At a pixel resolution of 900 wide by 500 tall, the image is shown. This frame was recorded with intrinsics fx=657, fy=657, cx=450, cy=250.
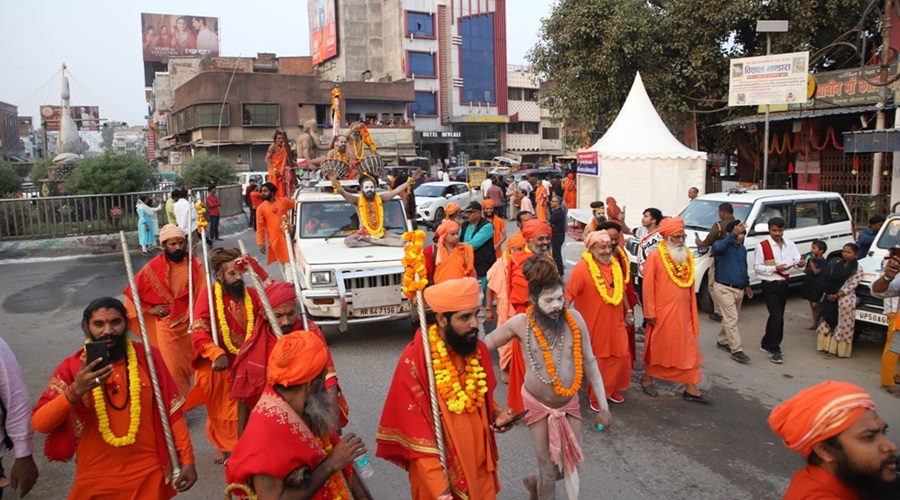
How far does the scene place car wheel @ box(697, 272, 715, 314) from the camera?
9.91 m

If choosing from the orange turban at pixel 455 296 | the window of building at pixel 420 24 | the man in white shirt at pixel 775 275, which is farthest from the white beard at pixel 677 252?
the window of building at pixel 420 24

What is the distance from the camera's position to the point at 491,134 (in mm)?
58438

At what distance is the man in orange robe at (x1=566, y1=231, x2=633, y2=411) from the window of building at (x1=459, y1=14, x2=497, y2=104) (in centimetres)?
5309

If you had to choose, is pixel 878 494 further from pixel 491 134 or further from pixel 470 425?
pixel 491 134

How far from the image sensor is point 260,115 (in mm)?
43500

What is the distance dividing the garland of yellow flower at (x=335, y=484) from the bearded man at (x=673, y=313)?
4191 mm

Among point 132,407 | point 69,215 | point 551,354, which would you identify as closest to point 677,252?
point 551,354

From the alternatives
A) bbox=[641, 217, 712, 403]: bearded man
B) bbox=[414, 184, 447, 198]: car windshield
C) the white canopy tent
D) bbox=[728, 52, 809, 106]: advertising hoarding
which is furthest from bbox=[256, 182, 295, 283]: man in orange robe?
bbox=[414, 184, 447, 198]: car windshield

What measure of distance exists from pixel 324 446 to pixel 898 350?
19.9ft

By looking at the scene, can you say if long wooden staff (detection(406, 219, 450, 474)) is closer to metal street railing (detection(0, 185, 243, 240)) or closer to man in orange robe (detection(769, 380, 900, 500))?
man in orange robe (detection(769, 380, 900, 500))

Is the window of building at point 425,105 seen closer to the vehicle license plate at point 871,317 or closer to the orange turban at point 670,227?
the vehicle license plate at point 871,317

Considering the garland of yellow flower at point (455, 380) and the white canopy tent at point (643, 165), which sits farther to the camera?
the white canopy tent at point (643, 165)

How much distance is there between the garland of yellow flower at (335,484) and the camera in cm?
291

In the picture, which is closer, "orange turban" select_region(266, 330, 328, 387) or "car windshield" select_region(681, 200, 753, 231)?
"orange turban" select_region(266, 330, 328, 387)
